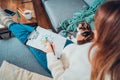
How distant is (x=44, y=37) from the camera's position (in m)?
1.64

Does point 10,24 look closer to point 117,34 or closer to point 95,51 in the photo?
point 95,51

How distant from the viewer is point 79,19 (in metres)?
2.00

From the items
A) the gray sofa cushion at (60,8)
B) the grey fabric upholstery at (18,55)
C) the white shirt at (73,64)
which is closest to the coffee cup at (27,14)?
the gray sofa cushion at (60,8)

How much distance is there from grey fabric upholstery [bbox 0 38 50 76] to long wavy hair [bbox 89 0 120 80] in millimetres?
526

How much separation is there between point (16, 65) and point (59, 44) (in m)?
0.35

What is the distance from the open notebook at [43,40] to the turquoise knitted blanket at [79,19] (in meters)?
0.31

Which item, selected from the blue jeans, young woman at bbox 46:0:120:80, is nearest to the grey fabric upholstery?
the blue jeans

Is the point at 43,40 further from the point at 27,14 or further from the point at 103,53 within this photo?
the point at 103,53

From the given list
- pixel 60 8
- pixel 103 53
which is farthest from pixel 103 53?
pixel 60 8

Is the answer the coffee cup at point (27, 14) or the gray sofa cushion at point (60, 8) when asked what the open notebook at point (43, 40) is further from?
the gray sofa cushion at point (60, 8)

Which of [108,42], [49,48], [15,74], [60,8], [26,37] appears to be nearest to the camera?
[108,42]

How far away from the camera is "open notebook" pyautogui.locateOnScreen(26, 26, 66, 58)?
1.53 m

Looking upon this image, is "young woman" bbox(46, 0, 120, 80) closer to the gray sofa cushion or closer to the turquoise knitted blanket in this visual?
the turquoise knitted blanket

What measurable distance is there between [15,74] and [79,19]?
3.13 feet
